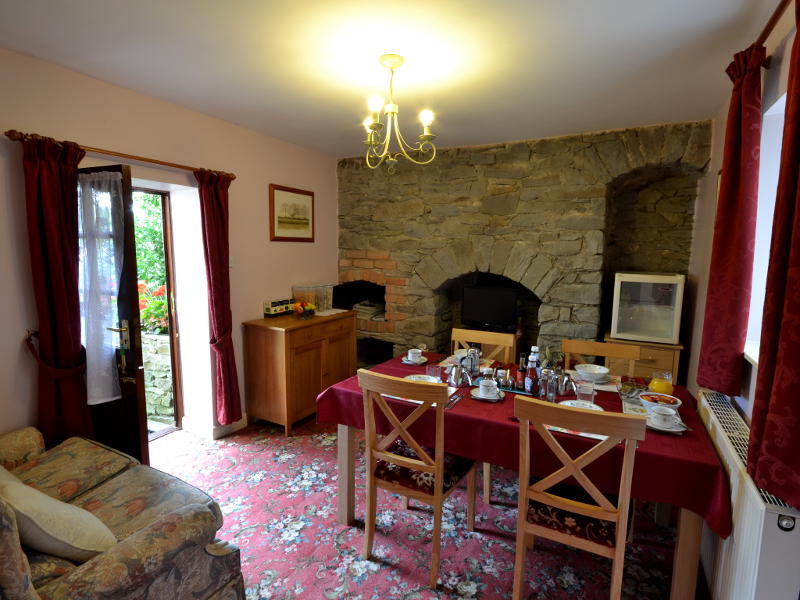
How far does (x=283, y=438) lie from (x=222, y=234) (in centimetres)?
158

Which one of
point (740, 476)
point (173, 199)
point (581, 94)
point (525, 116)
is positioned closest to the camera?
point (740, 476)

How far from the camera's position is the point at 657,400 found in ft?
6.37

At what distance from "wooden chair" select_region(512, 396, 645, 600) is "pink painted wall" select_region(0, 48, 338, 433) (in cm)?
245

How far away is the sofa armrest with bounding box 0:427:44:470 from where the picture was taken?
1953 mm

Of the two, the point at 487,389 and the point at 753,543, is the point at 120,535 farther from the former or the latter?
the point at 753,543

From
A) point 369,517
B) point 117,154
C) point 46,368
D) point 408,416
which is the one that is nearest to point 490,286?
point 408,416

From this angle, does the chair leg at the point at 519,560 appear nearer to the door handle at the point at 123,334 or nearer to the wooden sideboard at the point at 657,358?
the wooden sideboard at the point at 657,358

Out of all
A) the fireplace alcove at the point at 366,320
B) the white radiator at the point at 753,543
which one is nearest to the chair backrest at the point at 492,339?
the white radiator at the point at 753,543

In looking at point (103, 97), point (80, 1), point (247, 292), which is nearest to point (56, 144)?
point (103, 97)

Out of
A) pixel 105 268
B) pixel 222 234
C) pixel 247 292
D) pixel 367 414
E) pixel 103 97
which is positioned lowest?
pixel 367 414

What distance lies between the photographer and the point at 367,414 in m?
1.88

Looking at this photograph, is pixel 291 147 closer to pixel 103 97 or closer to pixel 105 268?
pixel 103 97

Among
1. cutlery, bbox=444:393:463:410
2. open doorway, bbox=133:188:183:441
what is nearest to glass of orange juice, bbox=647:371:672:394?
cutlery, bbox=444:393:463:410

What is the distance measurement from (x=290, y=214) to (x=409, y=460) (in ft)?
8.60
